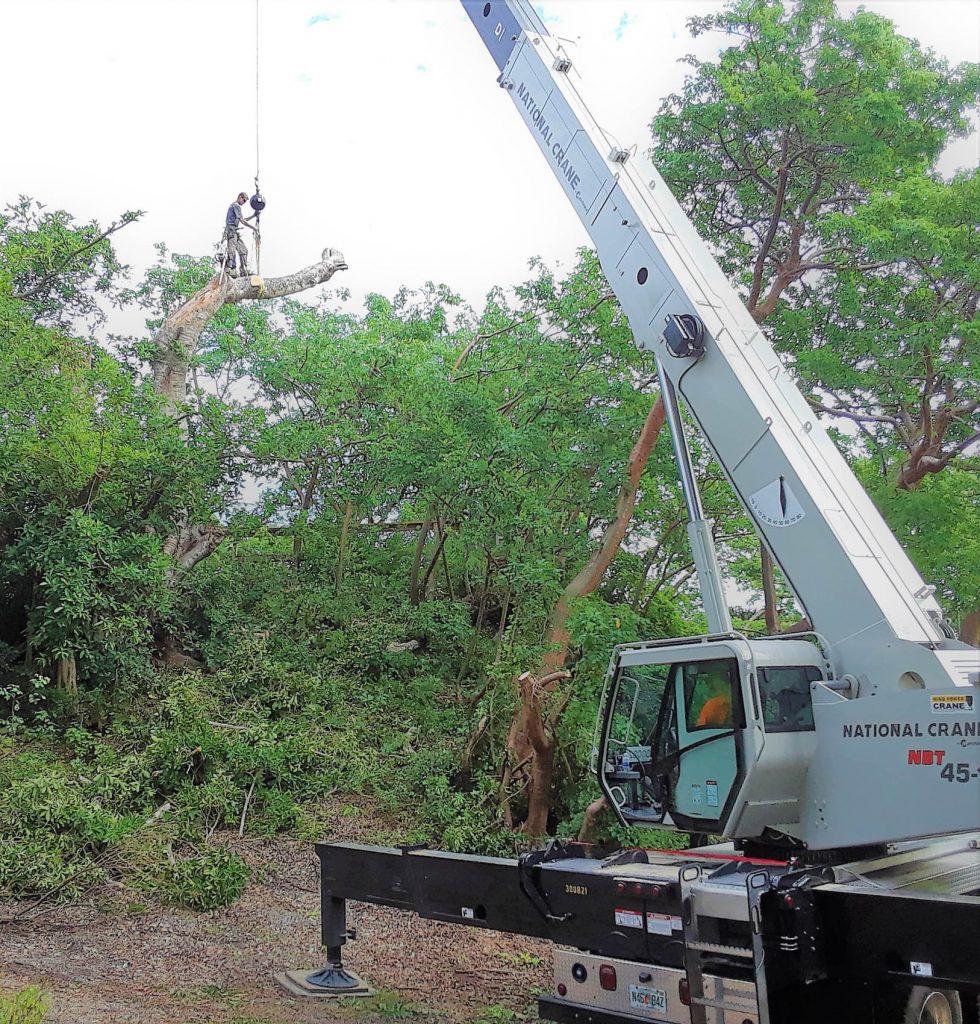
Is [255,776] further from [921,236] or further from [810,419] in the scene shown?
[921,236]

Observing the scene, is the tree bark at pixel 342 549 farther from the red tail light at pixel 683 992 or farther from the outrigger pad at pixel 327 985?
the red tail light at pixel 683 992

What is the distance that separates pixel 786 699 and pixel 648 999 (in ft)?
5.66

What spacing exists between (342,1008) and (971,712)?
4221 mm

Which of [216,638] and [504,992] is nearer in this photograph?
[504,992]

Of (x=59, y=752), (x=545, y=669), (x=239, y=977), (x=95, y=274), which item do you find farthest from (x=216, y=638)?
(x=239, y=977)

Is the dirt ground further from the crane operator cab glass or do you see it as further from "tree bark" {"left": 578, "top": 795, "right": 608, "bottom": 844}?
the crane operator cab glass

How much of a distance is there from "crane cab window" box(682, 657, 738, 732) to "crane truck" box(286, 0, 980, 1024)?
0.01 metres

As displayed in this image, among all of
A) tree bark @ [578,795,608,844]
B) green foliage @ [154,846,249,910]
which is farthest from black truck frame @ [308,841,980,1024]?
tree bark @ [578,795,608,844]

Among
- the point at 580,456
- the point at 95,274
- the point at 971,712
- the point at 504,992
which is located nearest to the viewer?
the point at 971,712

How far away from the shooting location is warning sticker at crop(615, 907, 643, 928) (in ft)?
15.6

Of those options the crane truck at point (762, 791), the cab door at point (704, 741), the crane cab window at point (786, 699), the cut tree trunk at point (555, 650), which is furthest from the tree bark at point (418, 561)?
the crane cab window at point (786, 699)

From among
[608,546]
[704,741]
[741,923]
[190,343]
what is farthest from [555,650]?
[190,343]

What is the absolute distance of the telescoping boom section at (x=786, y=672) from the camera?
4887mm

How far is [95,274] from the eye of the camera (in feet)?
55.1
